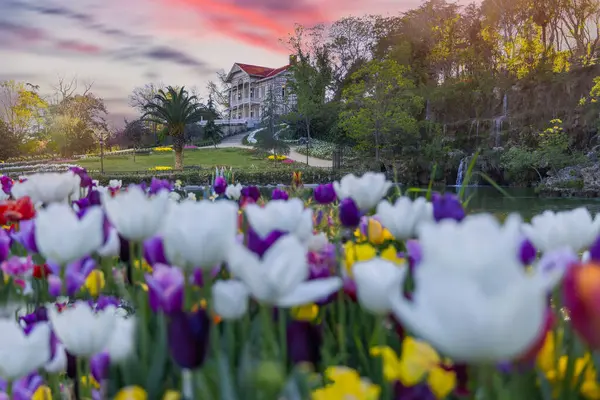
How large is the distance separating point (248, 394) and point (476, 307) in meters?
0.29

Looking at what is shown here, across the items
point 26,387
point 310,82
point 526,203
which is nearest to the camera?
point 26,387

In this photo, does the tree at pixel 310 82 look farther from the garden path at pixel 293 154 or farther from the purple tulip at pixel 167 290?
the purple tulip at pixel 167 290

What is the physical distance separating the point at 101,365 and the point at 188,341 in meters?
0.34

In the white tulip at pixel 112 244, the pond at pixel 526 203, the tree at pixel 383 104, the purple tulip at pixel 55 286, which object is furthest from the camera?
the tree at pixel 383 104

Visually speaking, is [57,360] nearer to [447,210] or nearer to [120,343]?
[120,343]

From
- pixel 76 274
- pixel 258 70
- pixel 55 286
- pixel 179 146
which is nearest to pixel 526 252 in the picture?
pixel 76 274

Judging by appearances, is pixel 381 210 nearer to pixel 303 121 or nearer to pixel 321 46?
pixel 303 121

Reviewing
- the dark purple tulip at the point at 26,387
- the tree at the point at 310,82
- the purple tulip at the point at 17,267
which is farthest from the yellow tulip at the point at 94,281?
the tree at the point at 310,82

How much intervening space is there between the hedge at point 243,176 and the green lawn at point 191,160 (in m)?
6.22

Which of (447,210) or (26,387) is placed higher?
(447,210)

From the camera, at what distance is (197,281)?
883 mm

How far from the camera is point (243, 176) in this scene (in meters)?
20.7

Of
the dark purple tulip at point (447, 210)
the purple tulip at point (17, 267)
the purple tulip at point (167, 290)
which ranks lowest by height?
the purple tulip at point (17, 267)

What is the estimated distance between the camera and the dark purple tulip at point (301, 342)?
2.41 feet
